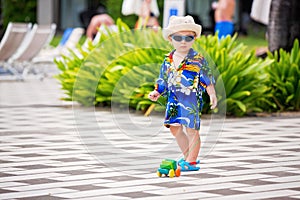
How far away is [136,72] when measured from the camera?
42.0 feet

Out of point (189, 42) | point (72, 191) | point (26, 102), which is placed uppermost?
point (189, 42)

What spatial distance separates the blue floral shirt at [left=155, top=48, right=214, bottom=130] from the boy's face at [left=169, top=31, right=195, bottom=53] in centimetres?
9

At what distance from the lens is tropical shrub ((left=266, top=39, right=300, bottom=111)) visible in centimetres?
1305

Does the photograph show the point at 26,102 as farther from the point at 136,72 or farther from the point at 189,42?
the point at 189,42

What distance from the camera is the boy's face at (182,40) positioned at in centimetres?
774

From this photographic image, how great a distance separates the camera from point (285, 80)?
13195 millimetres

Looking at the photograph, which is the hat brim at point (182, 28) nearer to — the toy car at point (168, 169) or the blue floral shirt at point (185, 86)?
the blue floral shirt at point (185, 86)

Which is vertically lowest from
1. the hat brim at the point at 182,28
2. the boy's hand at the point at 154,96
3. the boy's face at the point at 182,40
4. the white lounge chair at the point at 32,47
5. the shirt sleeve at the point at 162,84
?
the white lounge chair at the point at 32,47

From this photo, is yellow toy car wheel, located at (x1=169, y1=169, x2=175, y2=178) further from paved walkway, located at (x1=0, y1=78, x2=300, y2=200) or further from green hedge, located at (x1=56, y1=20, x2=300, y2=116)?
green hedge, located at (x1=56, y1=20, x2=300, y2=116)

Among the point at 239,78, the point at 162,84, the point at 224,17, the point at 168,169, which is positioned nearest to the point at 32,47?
the point at 224,17

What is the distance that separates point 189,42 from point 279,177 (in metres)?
1.29

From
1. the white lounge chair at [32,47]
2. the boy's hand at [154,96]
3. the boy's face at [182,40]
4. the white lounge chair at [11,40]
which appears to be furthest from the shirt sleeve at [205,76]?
the white lounge chair at [32,47]

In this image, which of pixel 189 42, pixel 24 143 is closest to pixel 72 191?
pixel 189 42

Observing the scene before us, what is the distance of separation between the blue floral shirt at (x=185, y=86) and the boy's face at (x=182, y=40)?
9 centimetres
